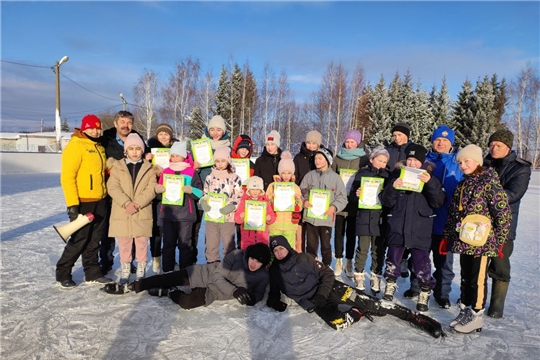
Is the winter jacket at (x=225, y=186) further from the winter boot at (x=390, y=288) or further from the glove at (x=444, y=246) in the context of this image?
the glove at (x=444, y=246)

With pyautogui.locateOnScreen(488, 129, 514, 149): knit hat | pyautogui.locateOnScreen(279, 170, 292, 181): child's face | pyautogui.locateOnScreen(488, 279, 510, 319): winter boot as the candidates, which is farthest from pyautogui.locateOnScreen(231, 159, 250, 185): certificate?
pyautogui.locateOnScreen(488, 279, 510, 319): winter boot

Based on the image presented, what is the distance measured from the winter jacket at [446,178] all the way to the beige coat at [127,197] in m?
3.87

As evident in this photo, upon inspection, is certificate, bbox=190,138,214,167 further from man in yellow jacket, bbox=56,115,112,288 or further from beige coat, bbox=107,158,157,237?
man in yellow jacket, bbox=56,115,112,288

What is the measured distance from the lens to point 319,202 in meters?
4.95

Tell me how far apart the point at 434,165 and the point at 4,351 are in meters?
5.18


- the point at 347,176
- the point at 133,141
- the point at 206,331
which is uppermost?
the point at 133,141

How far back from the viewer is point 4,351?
3141 mm

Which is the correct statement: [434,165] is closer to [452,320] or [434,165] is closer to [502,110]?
[452,320]

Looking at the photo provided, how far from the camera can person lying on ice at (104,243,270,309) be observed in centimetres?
412

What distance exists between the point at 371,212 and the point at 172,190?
2806 millimetres

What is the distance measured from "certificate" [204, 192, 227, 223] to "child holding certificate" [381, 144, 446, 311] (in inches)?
85.3

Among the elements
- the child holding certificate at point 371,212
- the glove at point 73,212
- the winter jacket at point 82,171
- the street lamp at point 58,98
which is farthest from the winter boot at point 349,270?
the street lamp at point 58,98

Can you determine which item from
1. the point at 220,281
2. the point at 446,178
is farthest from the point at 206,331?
the point at 446,178

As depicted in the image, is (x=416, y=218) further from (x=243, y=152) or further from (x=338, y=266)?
(x=243, y=152)
